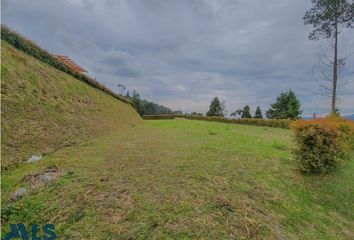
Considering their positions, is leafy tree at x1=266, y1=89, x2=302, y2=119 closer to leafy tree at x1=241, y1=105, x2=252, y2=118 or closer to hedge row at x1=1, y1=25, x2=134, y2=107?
leafy tree at x1=241, y1=105, x2=252, y2=118

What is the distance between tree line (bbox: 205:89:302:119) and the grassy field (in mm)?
32989

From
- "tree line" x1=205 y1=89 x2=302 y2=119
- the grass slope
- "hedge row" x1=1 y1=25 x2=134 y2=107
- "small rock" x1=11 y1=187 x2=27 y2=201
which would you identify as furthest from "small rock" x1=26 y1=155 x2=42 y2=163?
"tree line" x1=205 y1=89 x2=302 y2=119

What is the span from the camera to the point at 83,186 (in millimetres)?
3076

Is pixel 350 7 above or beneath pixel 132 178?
above

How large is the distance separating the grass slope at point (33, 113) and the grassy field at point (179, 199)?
0.49 metres

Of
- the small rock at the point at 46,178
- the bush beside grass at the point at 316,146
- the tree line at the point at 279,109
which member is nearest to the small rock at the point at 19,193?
the small rock at the point at 46,178

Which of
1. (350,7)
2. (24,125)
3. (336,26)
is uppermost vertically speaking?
(350,7)

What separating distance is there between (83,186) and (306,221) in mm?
3229

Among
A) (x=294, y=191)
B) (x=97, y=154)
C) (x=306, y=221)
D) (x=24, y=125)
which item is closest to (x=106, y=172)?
(x=97, y=154)

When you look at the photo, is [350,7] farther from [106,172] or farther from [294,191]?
[106,172]

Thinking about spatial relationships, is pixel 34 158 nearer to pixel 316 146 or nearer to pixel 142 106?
pixel 316 146

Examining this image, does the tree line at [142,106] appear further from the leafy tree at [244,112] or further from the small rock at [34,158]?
the small rock at [34,158]

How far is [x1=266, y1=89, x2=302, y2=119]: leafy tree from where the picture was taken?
36375 millimetres

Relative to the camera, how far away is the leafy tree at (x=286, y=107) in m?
36.4
